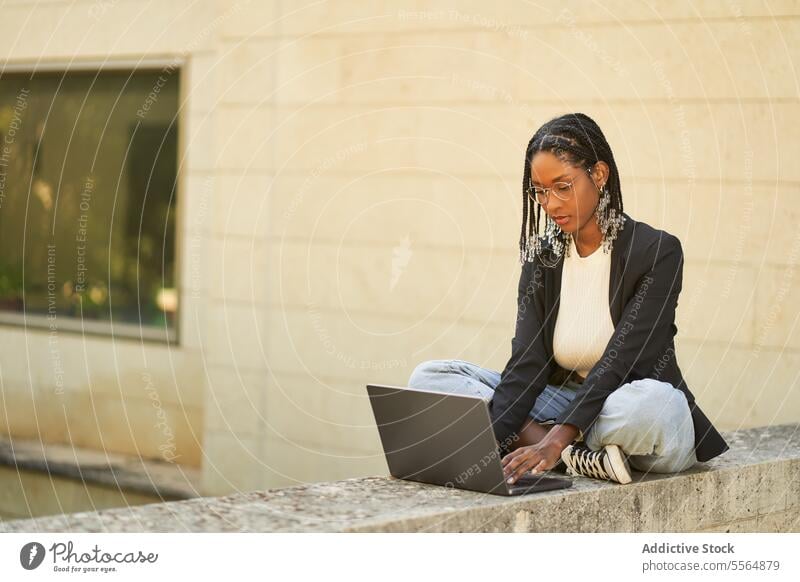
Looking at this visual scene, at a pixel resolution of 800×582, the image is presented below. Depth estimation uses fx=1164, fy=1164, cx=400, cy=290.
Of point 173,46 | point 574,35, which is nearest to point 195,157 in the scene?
point 173,46

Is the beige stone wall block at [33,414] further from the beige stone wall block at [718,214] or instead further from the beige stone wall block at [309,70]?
the beige stone wall block at [718,214]

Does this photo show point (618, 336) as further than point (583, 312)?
No

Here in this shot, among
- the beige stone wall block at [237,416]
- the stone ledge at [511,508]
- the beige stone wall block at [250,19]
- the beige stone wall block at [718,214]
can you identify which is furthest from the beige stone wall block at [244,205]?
the stone ledge at [511,508]

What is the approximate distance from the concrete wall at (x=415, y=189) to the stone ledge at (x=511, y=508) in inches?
44.7

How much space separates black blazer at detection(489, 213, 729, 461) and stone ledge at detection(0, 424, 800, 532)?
0.18m

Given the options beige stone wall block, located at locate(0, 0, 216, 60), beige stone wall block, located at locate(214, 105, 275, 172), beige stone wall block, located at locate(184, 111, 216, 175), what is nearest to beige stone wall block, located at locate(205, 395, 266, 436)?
beige stone wall block, located at locate(214, 105, 275, 172)

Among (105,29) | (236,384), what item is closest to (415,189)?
(236,384)

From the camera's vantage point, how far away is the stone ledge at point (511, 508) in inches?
105

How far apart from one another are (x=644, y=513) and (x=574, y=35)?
2724 millimetres

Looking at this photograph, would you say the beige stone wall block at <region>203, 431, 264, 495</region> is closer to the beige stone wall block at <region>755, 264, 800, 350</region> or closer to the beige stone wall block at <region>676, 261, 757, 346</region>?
the beige stone wall block at <region>676, 261, 757, 346</region>

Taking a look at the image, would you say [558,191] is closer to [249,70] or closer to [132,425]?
[249,70]

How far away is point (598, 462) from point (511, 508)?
0.47 meters

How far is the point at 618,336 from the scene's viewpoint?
10.9ft
